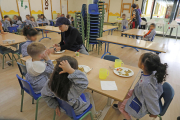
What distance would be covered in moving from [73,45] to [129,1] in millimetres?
7609

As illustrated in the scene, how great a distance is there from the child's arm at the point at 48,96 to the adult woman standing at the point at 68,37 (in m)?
1.24

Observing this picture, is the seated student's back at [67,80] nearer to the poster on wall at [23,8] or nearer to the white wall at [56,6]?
the poster on wall at [23,8]

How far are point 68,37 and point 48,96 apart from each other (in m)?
1.47

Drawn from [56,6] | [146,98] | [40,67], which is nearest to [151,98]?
[146,98]

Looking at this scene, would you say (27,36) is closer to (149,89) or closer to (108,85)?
(108,85)

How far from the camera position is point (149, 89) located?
48.6 inches

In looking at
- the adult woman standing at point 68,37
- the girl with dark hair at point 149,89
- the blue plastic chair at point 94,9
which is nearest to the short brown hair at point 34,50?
the adult woman standing at point 68,37

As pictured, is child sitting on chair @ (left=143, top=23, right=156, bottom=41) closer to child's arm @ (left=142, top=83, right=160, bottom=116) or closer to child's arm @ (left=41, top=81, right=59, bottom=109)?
child's arm @ (left=142, top=83, right=160, bottom=116)

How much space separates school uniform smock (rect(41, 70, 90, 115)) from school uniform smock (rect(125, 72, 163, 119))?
0.54 m

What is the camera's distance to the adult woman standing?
7.05ft

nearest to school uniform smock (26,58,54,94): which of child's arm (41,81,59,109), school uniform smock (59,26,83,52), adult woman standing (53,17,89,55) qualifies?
child's arm (41,81,59,109)

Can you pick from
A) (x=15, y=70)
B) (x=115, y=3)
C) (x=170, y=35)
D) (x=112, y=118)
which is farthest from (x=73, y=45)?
(x=115, y=3)

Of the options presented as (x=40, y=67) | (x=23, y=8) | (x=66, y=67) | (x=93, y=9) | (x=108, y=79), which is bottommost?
(x=108, y=79)

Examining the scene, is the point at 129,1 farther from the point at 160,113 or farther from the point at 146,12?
the point at 160,113
